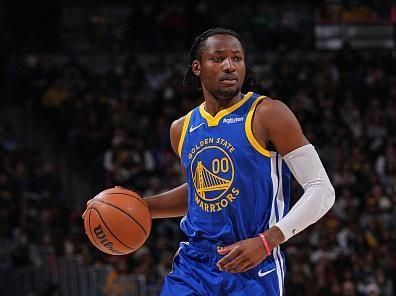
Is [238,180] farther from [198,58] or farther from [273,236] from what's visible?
[198,58]

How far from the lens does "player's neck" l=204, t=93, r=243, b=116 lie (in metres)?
4.87

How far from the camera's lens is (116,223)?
191 inches

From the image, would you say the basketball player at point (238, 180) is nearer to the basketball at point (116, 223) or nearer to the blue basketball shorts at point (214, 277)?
the blue basketball shorts at point (214, 277)

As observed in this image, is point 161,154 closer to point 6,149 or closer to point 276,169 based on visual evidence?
point 6,149

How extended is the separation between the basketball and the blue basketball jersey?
1.01ft

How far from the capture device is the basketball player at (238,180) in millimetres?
4562

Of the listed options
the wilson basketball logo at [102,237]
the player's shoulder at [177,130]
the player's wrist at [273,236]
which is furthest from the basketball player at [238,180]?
the wilson basketball logo at [102,237]

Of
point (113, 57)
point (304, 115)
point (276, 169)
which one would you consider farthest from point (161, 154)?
point (276, 169)

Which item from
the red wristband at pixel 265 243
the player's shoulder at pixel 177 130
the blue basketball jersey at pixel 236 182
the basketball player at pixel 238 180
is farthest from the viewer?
the player's shoulder at pixel 177 130

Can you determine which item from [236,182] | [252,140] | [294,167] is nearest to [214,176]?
[236,182]

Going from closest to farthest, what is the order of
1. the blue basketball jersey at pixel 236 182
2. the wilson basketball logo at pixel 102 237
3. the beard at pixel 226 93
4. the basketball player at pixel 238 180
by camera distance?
1. the basketball player at pixel 238 180
2. the blue basketball jersey at pixel 236 182
3. the beard at pixel 226 93
4. the wilson basketball logo at pixel 102 237

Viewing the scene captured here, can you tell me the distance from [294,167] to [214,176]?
42 centimetres

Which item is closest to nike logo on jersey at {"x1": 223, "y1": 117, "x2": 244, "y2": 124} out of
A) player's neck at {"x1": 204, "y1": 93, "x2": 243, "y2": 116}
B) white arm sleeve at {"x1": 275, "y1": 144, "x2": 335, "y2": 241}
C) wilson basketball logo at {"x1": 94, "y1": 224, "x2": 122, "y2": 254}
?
player's neck at {"x1": 204, "y1": 93, "x2": 243, "y2": 116}

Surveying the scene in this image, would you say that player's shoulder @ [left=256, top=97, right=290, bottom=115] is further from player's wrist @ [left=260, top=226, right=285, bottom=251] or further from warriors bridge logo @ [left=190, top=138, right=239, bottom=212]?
player's wrist @ [left=260, top=226, right=285, bottom=251]
